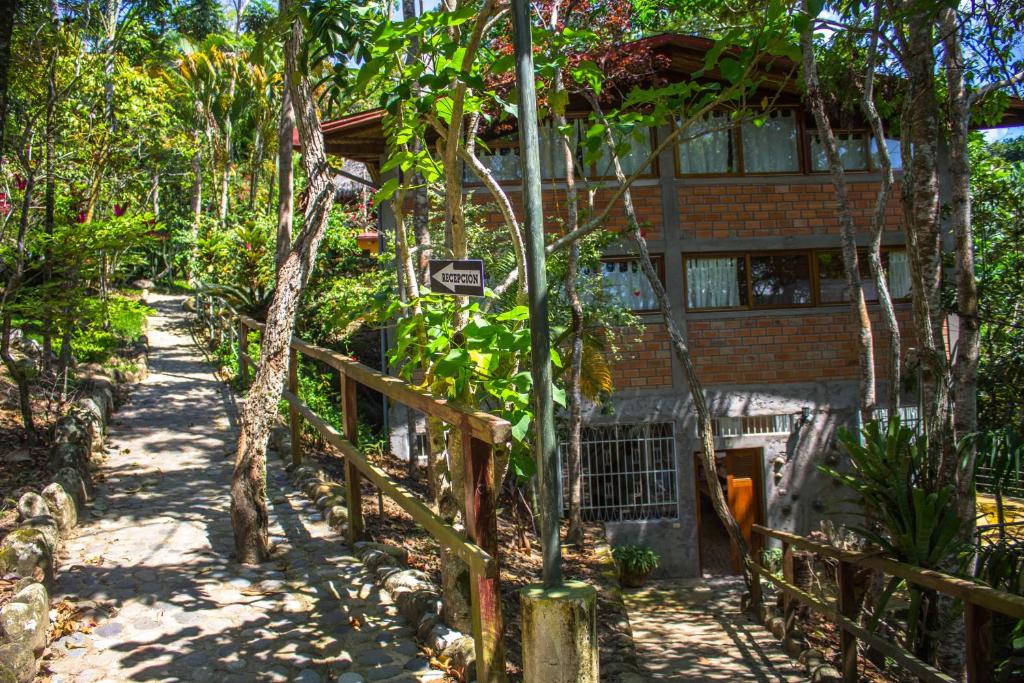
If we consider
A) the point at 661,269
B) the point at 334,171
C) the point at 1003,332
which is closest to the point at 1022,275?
the point at 1003,332

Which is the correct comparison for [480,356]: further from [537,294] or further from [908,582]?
[908,582]

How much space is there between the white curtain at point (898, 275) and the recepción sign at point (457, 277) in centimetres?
1061

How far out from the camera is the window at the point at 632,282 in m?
12.7

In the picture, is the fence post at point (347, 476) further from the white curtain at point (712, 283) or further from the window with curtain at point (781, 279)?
the window with curtain at point (781, 279)

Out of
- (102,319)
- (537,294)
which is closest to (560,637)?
(537,294)

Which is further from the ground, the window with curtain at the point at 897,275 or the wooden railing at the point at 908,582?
the window with curtain at the point at 897,275

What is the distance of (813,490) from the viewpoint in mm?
13156

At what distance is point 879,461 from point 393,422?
23.9 ft

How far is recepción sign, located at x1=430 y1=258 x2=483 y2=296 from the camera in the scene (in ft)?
14.5

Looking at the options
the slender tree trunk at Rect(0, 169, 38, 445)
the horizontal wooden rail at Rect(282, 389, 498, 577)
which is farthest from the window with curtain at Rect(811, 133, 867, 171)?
the slender tree trunk at Rect(0, 169, 38, 445)

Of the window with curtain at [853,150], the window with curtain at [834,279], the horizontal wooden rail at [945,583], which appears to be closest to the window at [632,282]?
the window with curtain at [834,279]

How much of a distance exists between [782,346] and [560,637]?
1026cm

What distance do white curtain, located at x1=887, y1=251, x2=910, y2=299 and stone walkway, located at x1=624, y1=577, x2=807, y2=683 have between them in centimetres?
498

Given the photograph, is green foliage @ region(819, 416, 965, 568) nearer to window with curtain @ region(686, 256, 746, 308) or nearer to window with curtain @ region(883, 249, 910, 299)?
window with curtain @ region(686, 256, 746, 308)
